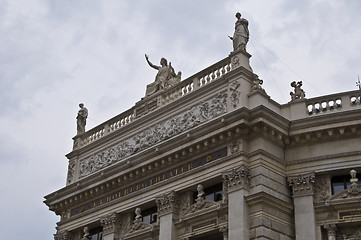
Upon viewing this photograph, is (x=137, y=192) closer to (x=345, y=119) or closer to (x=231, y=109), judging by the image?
(x=231, y=109)

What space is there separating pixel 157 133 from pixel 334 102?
27.0 ft

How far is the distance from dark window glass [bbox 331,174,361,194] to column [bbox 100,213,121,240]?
10312 millimetres

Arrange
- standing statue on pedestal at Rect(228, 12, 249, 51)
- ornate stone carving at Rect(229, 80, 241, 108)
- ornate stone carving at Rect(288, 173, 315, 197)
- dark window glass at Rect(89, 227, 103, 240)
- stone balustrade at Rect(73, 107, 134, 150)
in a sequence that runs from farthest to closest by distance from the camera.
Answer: stone balustrade at Rect(73, 107, 134, 150), dark window glass at Rect(89, 227, 103, 240), standing statue on pedestal at Rect(228, 12, 249, 51), ornate stone carving at Rect(229, 80, 241, 108), ornate stone carving at Rect(288, 173, 315, 197)

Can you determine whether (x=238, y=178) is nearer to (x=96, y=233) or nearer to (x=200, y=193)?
(x=200, y=193)

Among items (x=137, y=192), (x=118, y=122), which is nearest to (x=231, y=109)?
(x=137, y=192)

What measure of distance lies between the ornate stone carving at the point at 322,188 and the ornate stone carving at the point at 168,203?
5900mm

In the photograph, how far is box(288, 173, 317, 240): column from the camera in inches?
938

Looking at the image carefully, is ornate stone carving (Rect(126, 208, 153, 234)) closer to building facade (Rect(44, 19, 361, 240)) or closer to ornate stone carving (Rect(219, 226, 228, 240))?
building facade (Rect(44, 19, 361, 240))

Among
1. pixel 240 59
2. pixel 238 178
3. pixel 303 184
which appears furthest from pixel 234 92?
pixel 303 184

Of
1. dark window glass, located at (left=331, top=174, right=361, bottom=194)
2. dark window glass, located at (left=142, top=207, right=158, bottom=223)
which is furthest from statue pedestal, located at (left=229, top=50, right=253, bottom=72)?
dark window glass, located at (left=142, top=207, right=158, bottom=223)

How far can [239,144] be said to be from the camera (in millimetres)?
25344

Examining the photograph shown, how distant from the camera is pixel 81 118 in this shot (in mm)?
36000

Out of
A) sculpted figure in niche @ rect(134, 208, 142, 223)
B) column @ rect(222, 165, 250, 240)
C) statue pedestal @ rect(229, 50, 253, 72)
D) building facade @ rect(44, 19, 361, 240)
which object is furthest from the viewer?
sculpted figure in niche @ rect(134, 208, 142, 223)

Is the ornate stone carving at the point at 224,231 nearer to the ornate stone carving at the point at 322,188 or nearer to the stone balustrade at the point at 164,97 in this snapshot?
the ornate stone carving at the point at 322,188
